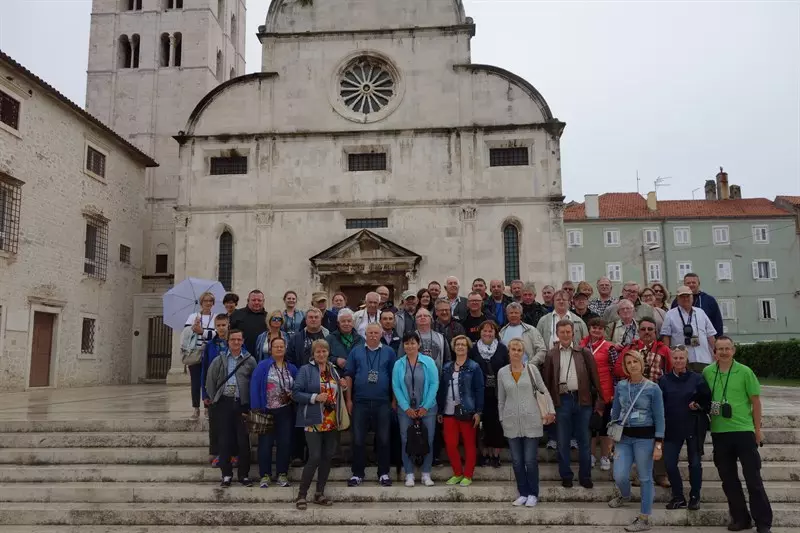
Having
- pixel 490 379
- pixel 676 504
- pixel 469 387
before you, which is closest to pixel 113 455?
pixel 469 387

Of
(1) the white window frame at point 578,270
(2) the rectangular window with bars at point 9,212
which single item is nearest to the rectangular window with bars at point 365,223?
(2) the rectangular window with bars at point 9,212

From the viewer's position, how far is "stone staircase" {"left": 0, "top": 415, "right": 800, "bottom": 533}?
287 inches

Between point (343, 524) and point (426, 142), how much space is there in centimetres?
1673

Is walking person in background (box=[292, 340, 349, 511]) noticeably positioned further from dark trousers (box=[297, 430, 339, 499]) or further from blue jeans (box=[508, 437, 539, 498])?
blue jeans (box=[508, 437, 539, 498])

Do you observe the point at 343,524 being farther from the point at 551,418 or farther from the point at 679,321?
the point at 679,321

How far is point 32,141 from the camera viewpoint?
20297 millimetres

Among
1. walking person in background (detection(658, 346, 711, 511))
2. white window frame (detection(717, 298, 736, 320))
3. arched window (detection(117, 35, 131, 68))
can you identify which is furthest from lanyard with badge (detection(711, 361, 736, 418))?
white window frame (detection(717, 298, 736, 320))

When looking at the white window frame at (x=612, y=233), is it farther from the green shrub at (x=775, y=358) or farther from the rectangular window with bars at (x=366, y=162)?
the rectangular window with bars at (x=366, y=162)

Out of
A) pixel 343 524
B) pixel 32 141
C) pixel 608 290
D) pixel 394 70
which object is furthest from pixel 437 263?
pixel 343 524

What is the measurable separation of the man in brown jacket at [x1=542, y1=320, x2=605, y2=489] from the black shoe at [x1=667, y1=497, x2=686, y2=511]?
2.91 feet

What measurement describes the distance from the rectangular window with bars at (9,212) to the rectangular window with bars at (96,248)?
12.5 ft

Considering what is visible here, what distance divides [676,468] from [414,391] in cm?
311

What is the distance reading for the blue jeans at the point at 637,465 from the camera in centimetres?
696

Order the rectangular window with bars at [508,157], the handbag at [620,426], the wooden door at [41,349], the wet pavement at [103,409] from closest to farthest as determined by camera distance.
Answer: the handbag at [620,426], the wet pavement at [103,409], the wooden door at [41,349], the rectangular window with bars at [508,157]
